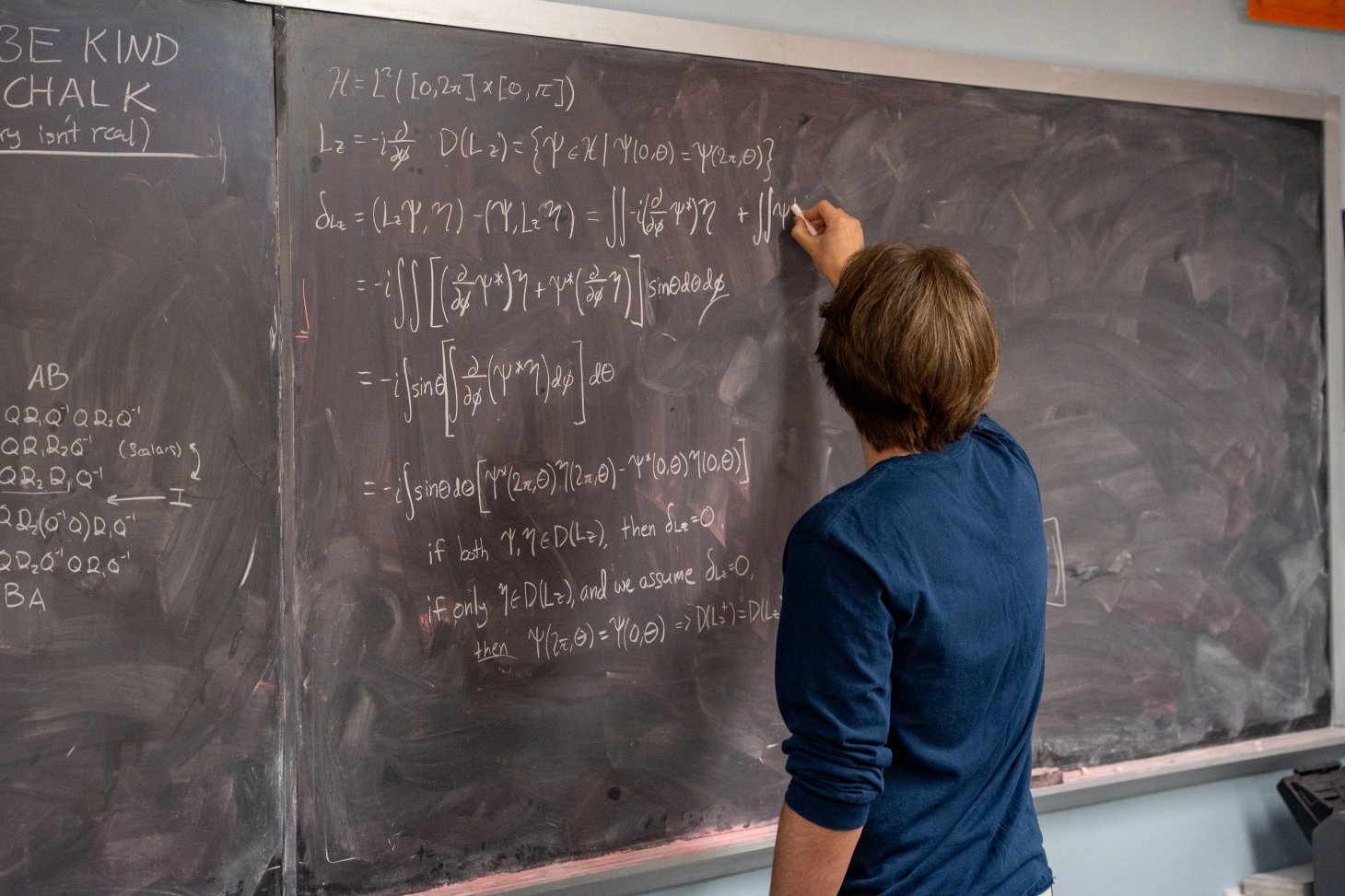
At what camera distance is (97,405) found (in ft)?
4.53

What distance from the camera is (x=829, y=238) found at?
67.6 inches

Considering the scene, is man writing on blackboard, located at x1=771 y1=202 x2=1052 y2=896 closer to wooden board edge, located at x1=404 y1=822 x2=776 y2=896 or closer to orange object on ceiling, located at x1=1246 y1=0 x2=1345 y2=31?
wooden board edge, located at x1=404 y1=822 x2=776 y2=896

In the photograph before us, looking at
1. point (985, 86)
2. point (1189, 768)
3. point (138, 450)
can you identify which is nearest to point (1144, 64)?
point (985, 86)

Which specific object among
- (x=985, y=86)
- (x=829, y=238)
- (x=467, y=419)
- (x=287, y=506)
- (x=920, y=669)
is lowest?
(x=920, y=669)

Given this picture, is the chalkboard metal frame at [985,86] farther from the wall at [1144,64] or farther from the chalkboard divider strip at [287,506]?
the chalkboard divider strip at [287,506]

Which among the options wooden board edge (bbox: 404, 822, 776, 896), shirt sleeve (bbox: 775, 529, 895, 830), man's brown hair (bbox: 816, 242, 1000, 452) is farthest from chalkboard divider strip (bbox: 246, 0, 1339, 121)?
wooden board edge (bbox: 404, 822, 776, 896)

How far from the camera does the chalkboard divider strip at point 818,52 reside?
1.52 m

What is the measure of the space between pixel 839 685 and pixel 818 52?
1194mm

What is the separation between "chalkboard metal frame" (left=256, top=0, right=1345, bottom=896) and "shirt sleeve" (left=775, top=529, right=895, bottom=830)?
65 centimetres

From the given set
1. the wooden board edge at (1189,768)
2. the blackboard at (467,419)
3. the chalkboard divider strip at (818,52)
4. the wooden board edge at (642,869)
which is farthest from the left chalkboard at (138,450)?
the wooden board edge at (1189,768)

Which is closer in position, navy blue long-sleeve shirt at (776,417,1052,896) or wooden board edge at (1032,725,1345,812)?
navy blue long-sleeve shirt at (776,417,1052,896)

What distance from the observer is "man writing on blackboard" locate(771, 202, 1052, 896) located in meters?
1.10

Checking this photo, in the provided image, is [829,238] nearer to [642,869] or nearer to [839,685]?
[839,685]

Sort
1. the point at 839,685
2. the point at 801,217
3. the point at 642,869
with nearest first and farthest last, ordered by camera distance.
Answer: the point at 839,685
the point at 642,869
the point at 801,217
